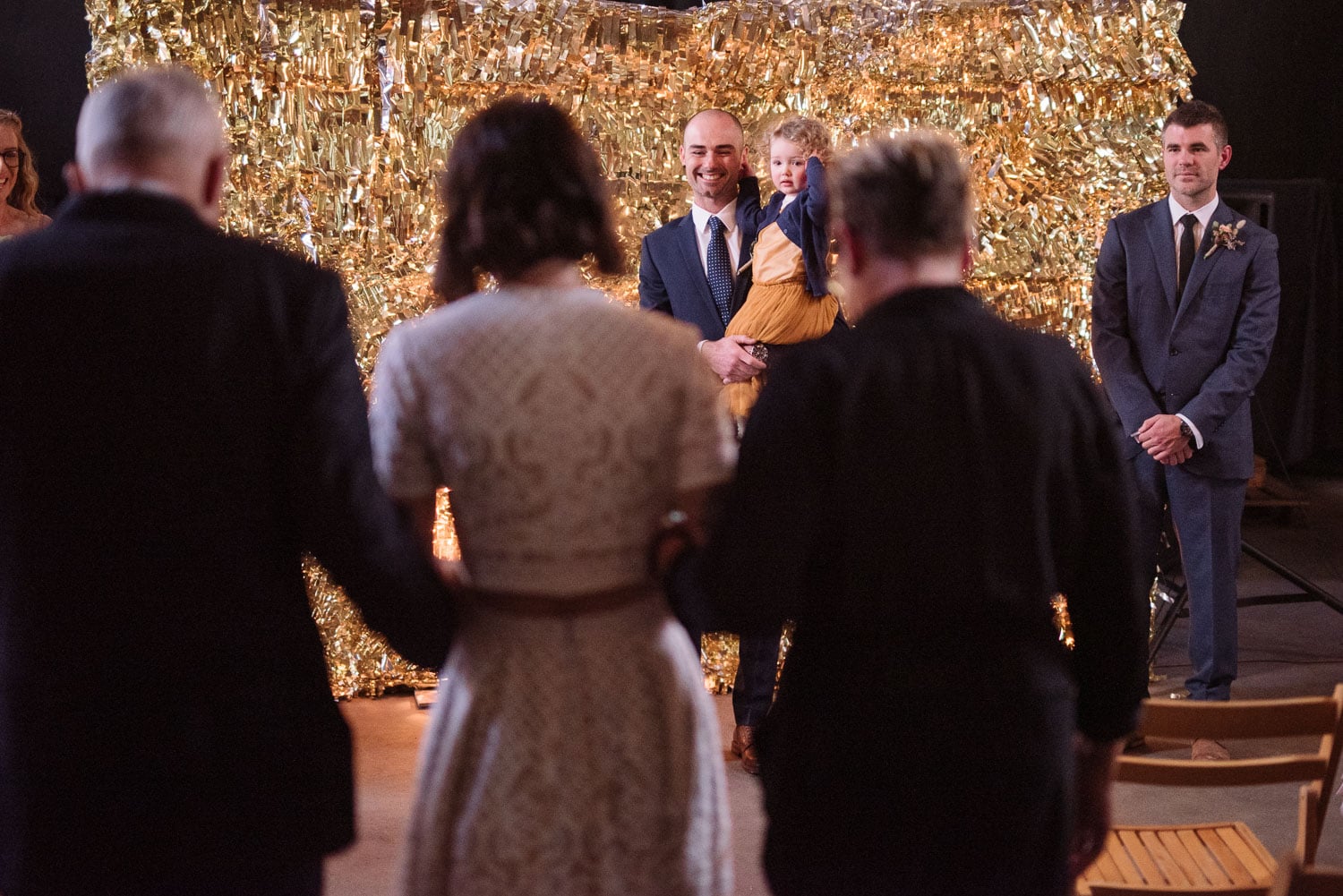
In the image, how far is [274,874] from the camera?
1663 millimetres

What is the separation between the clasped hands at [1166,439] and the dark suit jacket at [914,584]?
243 centimetres

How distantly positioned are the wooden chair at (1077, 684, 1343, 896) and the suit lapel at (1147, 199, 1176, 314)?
1.84 meters

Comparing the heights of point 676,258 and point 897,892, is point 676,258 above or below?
above

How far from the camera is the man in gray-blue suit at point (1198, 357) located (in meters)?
3.96

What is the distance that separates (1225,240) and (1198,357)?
0.34 meters

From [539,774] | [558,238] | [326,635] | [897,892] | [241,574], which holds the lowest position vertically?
[326,635]

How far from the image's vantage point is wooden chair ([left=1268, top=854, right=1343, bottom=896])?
Answer: 1.62 metres

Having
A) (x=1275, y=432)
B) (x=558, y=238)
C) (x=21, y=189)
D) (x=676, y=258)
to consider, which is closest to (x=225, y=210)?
(x=21, y=189)

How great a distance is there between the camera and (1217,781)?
215 cm

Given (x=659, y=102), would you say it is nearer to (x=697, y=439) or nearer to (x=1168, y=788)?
(x=1168, y=788)

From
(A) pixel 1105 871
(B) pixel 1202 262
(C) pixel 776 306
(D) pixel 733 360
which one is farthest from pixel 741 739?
(B) pixel 1202 262

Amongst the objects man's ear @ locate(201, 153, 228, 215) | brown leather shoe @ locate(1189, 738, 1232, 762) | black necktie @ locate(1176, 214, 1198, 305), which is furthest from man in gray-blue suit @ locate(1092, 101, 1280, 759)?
man's ear @ locate(201, 153, 228, 215)

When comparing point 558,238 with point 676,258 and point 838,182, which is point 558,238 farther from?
point 676,258

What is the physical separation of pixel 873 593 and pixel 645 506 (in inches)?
A: 11.7
